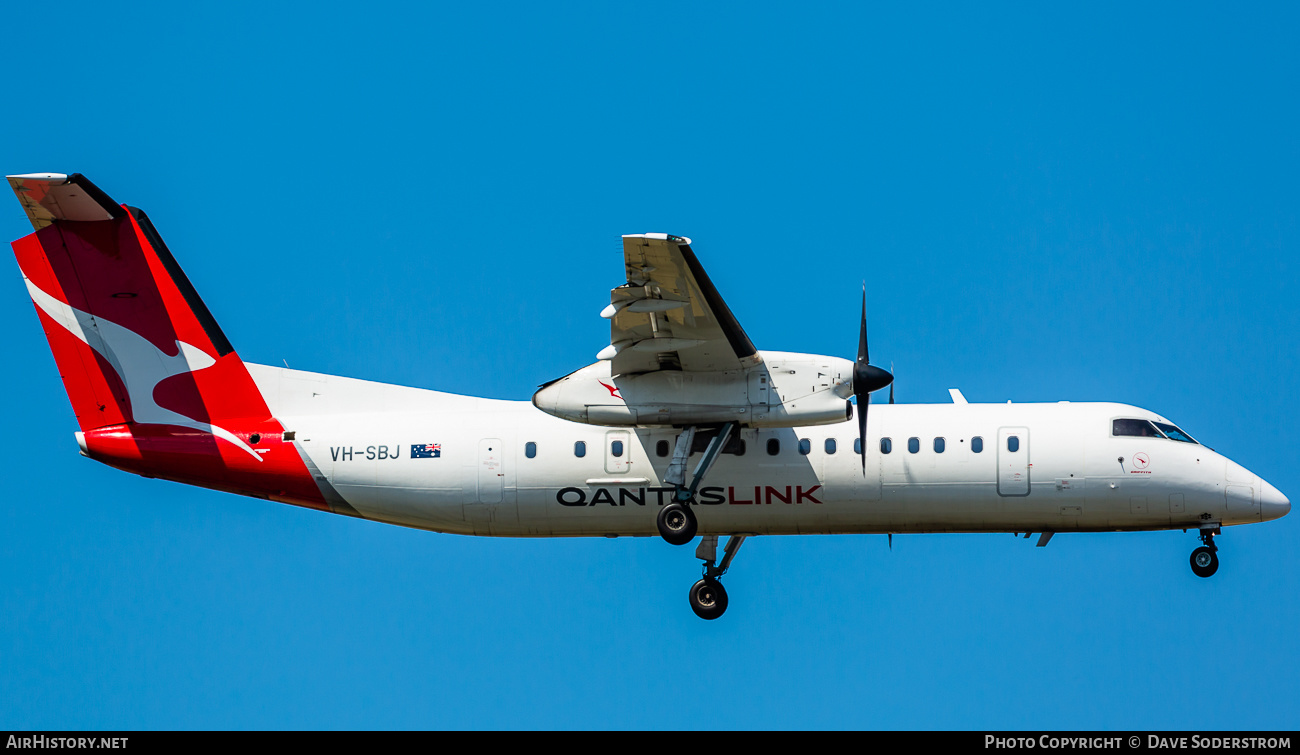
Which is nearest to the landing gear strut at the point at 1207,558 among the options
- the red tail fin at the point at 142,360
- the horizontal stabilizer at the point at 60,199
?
the red tail fin at the point at 142,360

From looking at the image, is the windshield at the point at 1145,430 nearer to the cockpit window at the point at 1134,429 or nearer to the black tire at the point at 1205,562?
the cockpit window at the point at 1134,429

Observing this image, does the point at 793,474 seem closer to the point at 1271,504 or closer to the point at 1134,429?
the point at 1134,429

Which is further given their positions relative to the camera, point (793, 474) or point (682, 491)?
point (793, 474)

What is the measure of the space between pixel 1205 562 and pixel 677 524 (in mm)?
7698

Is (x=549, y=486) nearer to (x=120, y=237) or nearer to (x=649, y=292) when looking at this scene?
(x=649, y=292)

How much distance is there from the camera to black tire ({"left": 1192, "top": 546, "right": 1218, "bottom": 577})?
67.7ft

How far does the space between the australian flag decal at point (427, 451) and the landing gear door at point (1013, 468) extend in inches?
322

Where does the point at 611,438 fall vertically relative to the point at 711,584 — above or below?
above

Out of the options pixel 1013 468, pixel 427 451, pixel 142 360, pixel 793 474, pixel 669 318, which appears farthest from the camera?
pixel 142 360

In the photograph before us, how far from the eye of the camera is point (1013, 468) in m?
20.3

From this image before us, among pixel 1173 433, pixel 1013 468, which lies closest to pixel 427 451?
pixel 1013 468

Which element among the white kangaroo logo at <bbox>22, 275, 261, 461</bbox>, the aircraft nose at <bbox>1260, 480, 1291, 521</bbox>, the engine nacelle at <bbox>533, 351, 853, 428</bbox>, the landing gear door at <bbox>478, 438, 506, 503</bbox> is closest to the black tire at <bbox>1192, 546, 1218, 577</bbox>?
the aircraft nose at <bbox>1260, 480, 1291, 521</bbox>

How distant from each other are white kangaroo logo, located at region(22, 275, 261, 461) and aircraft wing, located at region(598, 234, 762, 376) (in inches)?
248

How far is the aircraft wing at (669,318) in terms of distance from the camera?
17906mm
